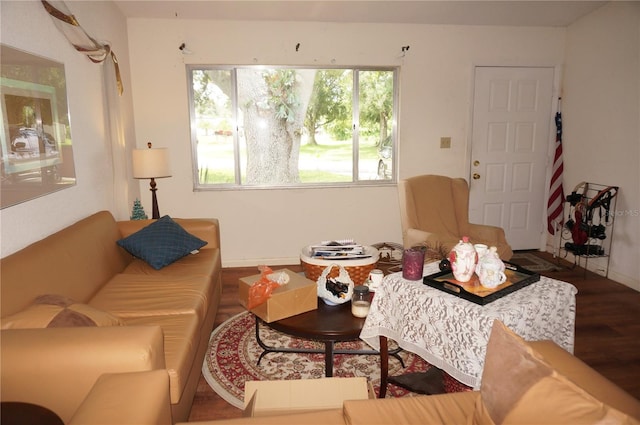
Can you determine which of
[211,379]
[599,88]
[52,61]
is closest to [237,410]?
[211,379]

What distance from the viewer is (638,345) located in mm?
2842

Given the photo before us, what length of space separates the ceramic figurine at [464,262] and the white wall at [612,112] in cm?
283

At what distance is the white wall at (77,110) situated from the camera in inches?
87.1

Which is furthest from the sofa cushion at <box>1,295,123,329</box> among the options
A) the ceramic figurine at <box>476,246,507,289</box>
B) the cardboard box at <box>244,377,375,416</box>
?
the ceramic figurine at <box>476,246,507,289</box>

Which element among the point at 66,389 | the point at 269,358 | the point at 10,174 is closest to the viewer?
the point at 66,389

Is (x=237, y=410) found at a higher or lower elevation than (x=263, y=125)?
lower

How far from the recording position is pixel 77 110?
2.97 metres

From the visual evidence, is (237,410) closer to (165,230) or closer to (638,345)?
(165,230)

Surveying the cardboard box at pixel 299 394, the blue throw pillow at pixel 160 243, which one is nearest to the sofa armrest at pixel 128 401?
the cardboard box at pixel 299 394

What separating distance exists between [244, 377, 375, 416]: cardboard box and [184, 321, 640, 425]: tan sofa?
0.13 meters

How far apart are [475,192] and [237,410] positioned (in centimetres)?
356

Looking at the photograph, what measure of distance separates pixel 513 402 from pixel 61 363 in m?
1.43

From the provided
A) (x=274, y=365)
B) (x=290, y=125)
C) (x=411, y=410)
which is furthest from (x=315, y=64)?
(x=411, y=410)

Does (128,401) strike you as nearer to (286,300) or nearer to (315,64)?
(286,300)
